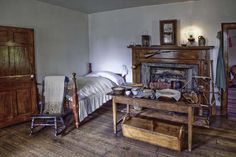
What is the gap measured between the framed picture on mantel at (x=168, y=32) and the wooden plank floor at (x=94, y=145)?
7.09 ft

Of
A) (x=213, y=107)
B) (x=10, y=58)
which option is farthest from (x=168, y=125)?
(x=10, y=58)

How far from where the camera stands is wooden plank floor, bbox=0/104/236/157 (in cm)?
282

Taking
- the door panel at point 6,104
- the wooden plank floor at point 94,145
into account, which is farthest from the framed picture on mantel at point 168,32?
the door panel at point 6,104

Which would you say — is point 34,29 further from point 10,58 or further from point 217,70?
point 217,70

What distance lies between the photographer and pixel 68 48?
17.9 ft

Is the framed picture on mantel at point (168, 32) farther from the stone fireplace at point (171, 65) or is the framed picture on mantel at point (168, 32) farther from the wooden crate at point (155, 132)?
the wooden crate at point (155, 132)

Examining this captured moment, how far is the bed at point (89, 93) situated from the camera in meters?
3.78

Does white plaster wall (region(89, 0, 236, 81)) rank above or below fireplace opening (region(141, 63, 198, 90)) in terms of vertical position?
above

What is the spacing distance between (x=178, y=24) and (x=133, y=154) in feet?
10.6

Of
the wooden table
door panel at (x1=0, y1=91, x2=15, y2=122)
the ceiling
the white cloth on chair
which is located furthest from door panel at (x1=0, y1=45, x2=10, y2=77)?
the wooden table

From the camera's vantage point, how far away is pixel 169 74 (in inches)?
197

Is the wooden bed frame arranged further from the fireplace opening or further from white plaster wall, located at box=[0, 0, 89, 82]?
the fireplace opening

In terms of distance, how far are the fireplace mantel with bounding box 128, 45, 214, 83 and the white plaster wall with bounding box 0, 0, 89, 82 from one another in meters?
1.64

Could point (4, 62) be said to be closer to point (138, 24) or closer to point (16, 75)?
point (16, 75)
